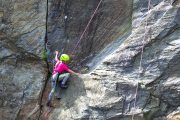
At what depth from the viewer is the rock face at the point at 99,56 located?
1512 cm

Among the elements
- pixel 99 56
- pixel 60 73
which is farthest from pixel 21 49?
pixel 99 56

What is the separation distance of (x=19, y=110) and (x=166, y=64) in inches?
232

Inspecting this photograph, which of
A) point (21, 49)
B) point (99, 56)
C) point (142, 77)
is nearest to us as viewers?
point (142, 77)

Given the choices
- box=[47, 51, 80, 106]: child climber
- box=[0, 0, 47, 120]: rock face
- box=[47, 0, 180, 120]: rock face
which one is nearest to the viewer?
box=[47, 0, 180, 120]: rock face

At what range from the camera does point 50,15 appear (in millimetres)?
16859

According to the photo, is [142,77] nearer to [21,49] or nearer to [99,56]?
[99,56]

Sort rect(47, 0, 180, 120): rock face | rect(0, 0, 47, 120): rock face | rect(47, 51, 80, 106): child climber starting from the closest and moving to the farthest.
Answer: rect(47, 0, 180, 120): rock face, rect(47, 51, 80, 106): child climber, rect(0, 0, 47, 120): rock face

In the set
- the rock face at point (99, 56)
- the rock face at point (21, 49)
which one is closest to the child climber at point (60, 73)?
the rock face at point (99, 56)

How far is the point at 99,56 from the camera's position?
16.3m

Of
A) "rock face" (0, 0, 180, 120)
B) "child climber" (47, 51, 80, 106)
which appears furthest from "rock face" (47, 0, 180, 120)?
"child climber" (47, 51, 80, 106)

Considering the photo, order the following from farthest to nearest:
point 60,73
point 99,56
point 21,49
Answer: point 21,49 < point 99,56 < point 60,73

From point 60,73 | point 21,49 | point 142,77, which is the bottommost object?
point 60,73

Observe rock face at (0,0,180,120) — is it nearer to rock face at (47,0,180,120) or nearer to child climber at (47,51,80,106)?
rock face at (47,0,180,120)

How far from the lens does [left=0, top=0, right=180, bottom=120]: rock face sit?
15117 mm
